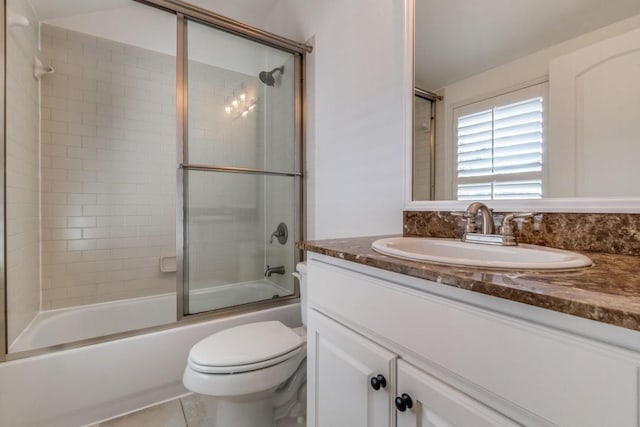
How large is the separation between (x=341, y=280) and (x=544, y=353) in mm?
487

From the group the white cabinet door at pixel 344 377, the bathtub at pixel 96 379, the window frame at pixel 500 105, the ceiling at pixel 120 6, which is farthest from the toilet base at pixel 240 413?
the ceiling at pixel 120 6

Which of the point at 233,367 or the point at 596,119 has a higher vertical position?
the point at 596,119

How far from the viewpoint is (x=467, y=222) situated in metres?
0.95

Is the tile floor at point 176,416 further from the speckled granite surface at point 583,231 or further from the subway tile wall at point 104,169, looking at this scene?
the speckled granite surface at point 583,231

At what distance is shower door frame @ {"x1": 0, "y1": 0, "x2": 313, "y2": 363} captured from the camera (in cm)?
122

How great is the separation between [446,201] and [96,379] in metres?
1.75

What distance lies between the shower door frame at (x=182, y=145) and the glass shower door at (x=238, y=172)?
3 centimetres

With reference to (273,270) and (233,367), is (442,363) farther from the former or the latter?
(273,270)

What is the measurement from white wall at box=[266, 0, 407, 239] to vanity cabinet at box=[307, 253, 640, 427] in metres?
0.61

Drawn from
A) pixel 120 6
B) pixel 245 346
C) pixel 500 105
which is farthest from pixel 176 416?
pixel 120 6

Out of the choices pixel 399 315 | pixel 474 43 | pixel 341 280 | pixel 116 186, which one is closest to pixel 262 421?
pixel 341 280

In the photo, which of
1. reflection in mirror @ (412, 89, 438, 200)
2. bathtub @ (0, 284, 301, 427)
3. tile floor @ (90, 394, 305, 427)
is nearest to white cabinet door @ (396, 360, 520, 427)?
reflection in mirror @ (412, 89, 438, 200)

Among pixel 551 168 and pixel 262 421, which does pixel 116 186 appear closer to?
pixel 262 421

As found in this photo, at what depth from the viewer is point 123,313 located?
2.13m
